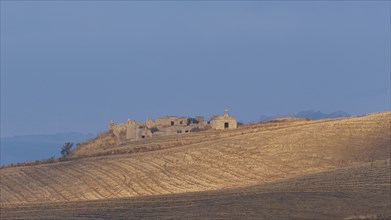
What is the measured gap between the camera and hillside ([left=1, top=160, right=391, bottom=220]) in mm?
24203

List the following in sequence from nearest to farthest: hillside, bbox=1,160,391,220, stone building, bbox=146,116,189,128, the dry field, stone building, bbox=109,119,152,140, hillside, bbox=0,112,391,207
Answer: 1. hillside, bbox=1,160,391,220
2. the dry field
3. hillside, bbox=0,112,391,207
4. stone building, bbox=109,119,152,140
5. stone building, bbox=146,116,189,128

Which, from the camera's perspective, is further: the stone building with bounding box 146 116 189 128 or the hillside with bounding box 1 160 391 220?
the stone building with bounding box 146 116 189 128

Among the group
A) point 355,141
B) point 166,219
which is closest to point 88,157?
point 355,141

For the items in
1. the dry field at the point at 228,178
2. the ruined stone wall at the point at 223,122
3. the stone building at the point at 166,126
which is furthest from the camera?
the stone building at the point at 166,126

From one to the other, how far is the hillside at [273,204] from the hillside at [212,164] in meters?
8.05

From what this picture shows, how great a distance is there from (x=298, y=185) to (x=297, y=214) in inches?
313

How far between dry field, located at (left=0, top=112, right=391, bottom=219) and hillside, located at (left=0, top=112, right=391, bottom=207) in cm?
7

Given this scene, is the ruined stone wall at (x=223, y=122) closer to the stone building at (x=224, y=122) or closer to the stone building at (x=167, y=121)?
the stone building at (x=224, y=122)

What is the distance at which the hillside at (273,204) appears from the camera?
953 inches

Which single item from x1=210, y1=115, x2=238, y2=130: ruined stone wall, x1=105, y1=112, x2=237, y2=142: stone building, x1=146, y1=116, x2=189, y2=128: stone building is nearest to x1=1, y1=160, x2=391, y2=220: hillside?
x1=210, y1=115, x2=238, y2=130: ruined stone wall

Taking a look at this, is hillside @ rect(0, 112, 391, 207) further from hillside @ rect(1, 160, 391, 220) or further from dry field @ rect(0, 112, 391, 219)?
hillside @ rect(1, 160, 391, 220)

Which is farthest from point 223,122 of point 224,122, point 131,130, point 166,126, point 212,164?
point 212,164

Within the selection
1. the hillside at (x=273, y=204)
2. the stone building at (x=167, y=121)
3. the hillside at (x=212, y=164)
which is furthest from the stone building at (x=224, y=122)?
the hillside at (x=273, y=204)

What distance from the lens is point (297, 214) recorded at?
23797 millimetres
